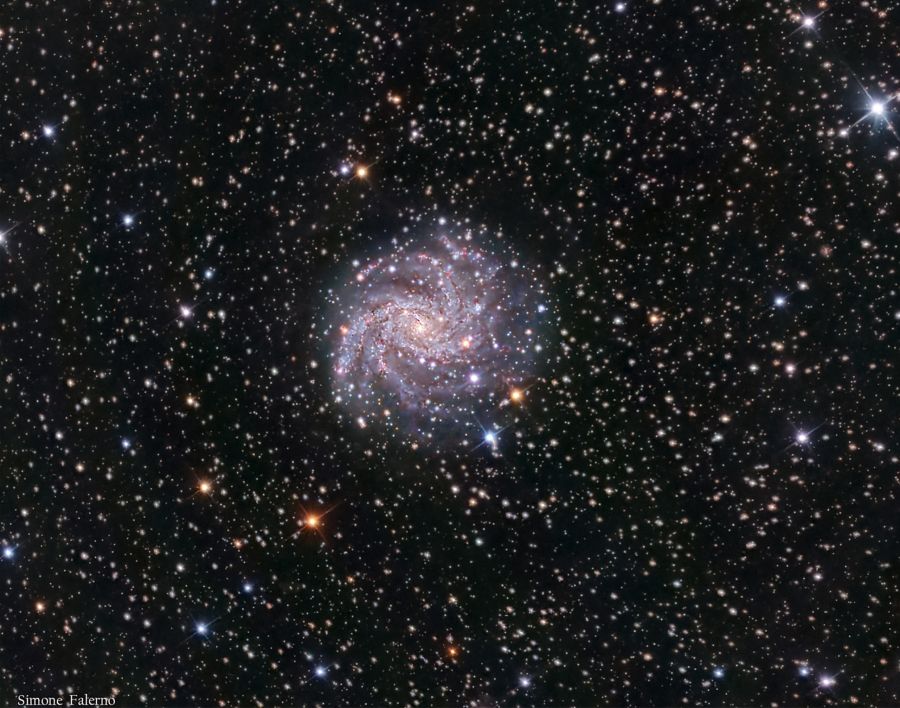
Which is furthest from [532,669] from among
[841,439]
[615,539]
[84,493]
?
[84,493]

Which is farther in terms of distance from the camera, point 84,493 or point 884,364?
point 84,493

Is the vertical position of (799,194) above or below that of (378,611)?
above

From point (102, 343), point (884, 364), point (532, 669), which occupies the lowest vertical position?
point (532, 669)

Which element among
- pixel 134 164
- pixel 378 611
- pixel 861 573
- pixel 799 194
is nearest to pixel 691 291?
pixel 799 194

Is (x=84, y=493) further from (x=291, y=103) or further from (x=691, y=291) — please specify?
(x=691, y=291)
